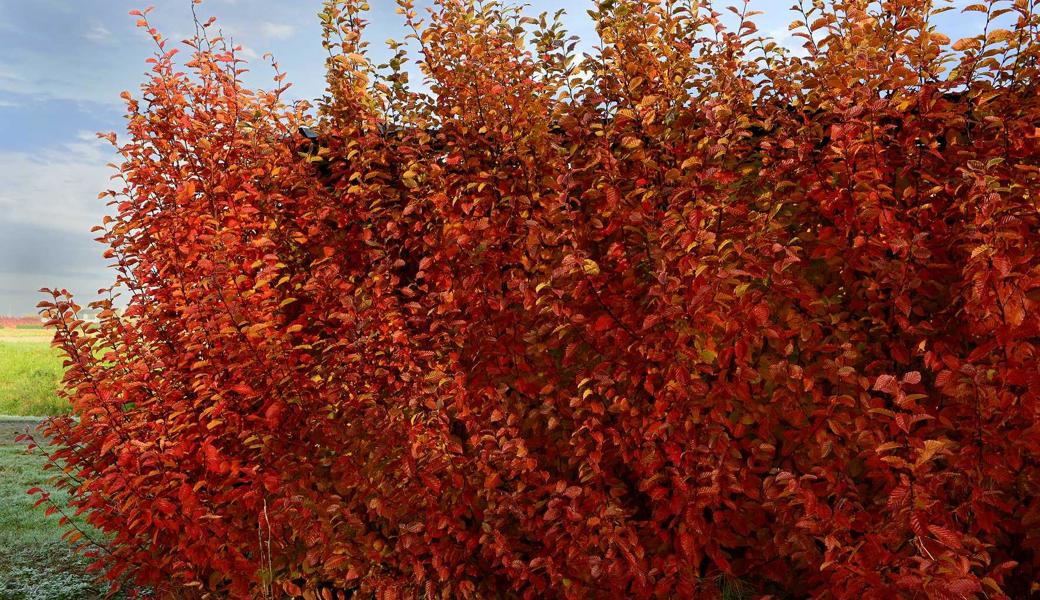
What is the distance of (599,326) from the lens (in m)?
3.21

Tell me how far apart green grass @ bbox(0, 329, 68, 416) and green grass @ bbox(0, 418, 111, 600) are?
6.12 meters

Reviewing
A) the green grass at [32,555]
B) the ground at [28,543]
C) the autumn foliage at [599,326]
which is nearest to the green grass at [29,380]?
the ground at [28,543]

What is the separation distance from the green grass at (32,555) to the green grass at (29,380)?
20.1 feet

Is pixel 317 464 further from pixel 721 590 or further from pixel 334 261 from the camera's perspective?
pixel 721 590

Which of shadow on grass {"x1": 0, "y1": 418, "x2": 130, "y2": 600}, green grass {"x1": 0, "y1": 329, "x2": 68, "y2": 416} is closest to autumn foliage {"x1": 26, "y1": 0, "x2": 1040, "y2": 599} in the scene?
shadow on grass {"x1": 0, "y1": 418, "x2": 130, "y2": 600}

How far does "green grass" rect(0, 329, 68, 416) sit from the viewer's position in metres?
13.2

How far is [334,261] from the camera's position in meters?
4.15

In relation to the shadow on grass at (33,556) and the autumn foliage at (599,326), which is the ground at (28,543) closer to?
the shadow on grass at (33,556)

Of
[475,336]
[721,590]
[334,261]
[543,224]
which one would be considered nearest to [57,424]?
[334,261]

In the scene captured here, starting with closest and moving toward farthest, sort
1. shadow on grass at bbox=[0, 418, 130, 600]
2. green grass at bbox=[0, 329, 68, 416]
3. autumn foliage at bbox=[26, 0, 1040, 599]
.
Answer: autumn foliage at bbox=[26, 0, 1040, 599] → shadow on grass at bbox=[0, 418, 130, 600] → green grass at bbox=[0, 329, 68, 416]

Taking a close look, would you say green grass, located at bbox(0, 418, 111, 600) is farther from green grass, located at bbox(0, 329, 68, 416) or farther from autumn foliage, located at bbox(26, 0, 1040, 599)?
green grass, located at bbox(0, 329, 68, 416)

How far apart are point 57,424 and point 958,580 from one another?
467cm

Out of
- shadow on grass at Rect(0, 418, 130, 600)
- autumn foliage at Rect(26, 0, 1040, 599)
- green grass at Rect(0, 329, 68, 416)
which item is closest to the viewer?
autumn foliage at Rect(26, 0, 1040, 599)

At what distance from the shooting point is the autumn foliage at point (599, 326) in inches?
115
